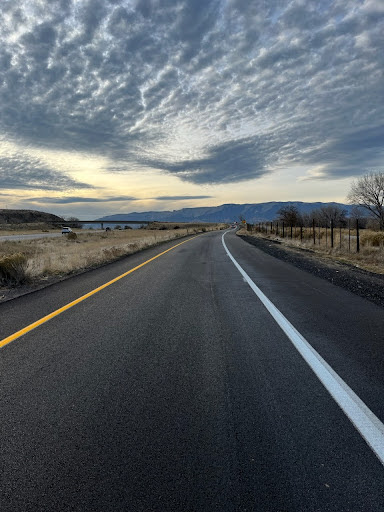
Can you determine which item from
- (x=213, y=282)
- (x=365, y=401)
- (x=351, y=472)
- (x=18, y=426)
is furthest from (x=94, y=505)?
(x=213, y=282)

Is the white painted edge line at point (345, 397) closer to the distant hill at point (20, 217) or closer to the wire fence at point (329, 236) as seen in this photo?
the wire fence at point (329, 236)

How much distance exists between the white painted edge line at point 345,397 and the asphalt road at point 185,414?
62 millimetres

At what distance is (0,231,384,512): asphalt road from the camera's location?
1950 mm

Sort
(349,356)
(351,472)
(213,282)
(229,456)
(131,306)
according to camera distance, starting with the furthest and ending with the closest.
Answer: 1. (213,282)
2. (131,306)
3. (349,356)
4. (229,456)
5. (351,472)

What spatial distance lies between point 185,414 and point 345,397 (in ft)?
4.89

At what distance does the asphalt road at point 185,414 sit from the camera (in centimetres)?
195

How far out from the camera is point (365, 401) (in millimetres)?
2906

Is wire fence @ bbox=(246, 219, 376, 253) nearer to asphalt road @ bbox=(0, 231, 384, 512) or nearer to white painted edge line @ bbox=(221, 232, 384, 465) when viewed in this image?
white painted edge line @ bbox=(221, 232, 384, 465)

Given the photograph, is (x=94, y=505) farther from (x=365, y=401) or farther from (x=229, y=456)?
(x=365, y=401)

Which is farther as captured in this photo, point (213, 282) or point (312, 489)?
point (213, 282)

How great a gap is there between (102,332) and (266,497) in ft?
11.6

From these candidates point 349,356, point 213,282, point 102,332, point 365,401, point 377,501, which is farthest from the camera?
point 213,282

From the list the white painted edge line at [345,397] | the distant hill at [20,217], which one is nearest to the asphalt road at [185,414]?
the white painted edge line at [345,397]

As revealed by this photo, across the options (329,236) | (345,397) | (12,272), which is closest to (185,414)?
(345,397)
